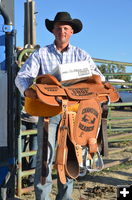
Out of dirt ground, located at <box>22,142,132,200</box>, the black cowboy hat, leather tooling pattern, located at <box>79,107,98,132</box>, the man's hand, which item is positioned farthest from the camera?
dirt ground, located at <box>22,142,132,200</box>

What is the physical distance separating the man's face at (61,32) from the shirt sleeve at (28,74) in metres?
0.22

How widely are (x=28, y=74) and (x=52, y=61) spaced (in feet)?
0.84

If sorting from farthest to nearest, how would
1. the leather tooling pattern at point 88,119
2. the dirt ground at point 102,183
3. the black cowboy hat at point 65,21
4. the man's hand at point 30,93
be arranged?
the dirt ground at point 102,183 < the black cowboy hat at point 65,21 < the leather tooling pattern at point 88,119 < the man's hand at point 30,93

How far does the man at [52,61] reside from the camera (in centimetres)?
257

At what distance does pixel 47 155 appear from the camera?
2518mm

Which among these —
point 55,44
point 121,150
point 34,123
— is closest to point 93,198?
point 34,123

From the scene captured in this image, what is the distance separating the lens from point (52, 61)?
8.82 ft

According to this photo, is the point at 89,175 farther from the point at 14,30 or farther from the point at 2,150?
the point at 14,30

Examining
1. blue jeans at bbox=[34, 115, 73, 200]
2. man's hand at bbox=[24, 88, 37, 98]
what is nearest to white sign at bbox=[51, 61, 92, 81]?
man's hand at bbox=[24, 88, 37, 98]

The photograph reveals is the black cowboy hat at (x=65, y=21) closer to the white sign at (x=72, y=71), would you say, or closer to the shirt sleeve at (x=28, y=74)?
the shirt sleeve at (x=28, y=74)

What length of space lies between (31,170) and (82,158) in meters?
1.28

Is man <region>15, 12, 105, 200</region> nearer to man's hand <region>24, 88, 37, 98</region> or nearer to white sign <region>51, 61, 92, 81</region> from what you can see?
man's hand <region>24, 88, 37, 98</region>

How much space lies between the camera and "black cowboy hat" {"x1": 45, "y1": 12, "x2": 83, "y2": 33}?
2.65 m

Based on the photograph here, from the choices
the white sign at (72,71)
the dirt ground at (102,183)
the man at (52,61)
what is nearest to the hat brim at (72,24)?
the man at (52,61)
